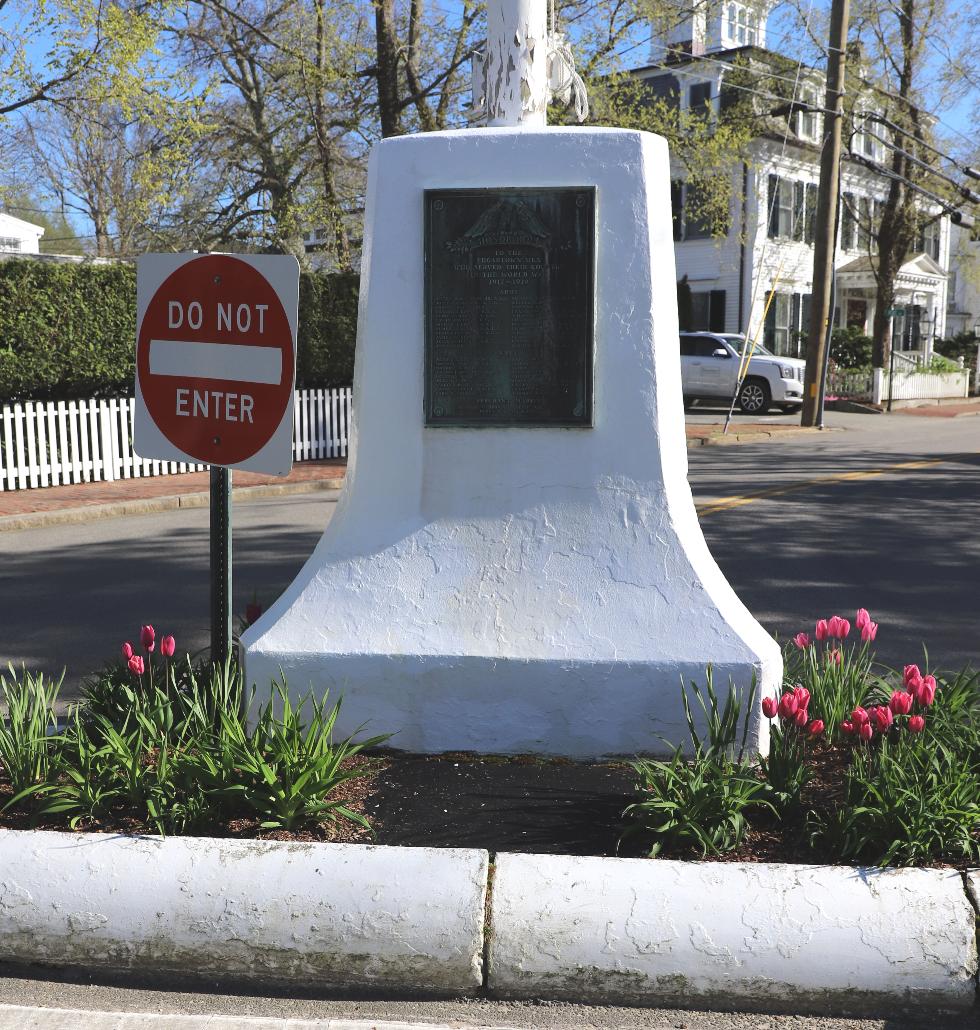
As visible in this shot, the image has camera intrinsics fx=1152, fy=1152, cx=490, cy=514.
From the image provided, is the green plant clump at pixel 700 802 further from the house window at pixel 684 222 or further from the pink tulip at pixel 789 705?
the house window at pixel 684 222

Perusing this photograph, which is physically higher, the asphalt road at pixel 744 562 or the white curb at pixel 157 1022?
the asphalt road at pixel 744 562

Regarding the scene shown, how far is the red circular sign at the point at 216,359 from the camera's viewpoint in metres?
3.99

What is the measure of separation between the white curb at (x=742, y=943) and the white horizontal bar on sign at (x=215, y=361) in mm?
1949

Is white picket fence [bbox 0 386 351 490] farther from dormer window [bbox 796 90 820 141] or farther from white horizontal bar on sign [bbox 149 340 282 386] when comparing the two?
dormer window [bbox 796 90 820 141]

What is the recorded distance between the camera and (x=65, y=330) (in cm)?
1430

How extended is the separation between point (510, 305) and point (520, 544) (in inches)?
36.0

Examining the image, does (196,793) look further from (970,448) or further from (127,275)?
(970,448)

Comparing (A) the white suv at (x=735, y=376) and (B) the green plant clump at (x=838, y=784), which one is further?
(A) the white suv at (x=735, y=376)

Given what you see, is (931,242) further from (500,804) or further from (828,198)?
(500,804)

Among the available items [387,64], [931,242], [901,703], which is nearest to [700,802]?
[901,703]

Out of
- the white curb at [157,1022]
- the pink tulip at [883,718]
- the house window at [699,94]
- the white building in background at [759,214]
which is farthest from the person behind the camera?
the house window at [699,94]

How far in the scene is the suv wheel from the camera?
27208 millimetres

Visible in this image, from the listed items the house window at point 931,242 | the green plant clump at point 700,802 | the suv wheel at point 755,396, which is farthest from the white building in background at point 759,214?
the green plant clump at point 700,802

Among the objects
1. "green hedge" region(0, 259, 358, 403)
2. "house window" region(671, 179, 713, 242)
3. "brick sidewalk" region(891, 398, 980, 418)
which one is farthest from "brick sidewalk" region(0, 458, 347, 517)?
"house window" region(671, 179, 713, 242)
